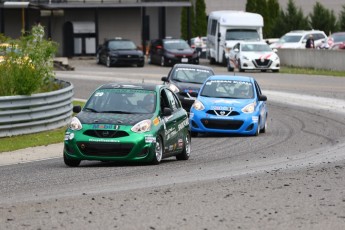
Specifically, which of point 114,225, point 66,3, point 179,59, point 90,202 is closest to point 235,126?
point 90,202

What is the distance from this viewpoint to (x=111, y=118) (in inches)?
712

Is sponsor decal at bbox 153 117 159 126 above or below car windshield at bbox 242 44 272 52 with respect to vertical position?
above

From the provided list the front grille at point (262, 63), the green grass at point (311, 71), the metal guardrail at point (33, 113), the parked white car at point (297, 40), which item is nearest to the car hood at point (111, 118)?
the metal guardrail at point (33, 113)

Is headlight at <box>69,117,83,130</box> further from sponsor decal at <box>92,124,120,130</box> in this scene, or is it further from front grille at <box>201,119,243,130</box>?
front grille at <box>201,119,243,130</box>

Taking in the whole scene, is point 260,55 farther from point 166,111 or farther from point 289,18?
point 166,111

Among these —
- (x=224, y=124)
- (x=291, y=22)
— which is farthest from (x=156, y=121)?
(x=291, y=22)

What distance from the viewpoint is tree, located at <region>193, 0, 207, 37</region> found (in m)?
84.2

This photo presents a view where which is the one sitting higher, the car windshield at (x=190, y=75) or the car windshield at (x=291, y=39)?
the car windshield at (x=190, y=75)

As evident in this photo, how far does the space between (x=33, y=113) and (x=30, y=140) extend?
1.44 m

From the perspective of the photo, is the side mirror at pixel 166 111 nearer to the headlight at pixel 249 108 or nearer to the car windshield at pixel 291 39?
the headlight at pixel 249 108

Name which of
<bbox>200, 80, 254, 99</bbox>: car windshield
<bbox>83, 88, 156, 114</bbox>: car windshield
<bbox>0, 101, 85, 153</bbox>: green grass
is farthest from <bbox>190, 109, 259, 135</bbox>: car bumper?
<bbox>83, 88, 156, 114</bbox>: car windshield

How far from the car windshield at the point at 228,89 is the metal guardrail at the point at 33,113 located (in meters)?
3.52

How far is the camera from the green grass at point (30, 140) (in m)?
22.7

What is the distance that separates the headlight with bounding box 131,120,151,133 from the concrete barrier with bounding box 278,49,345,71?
34573 mm
